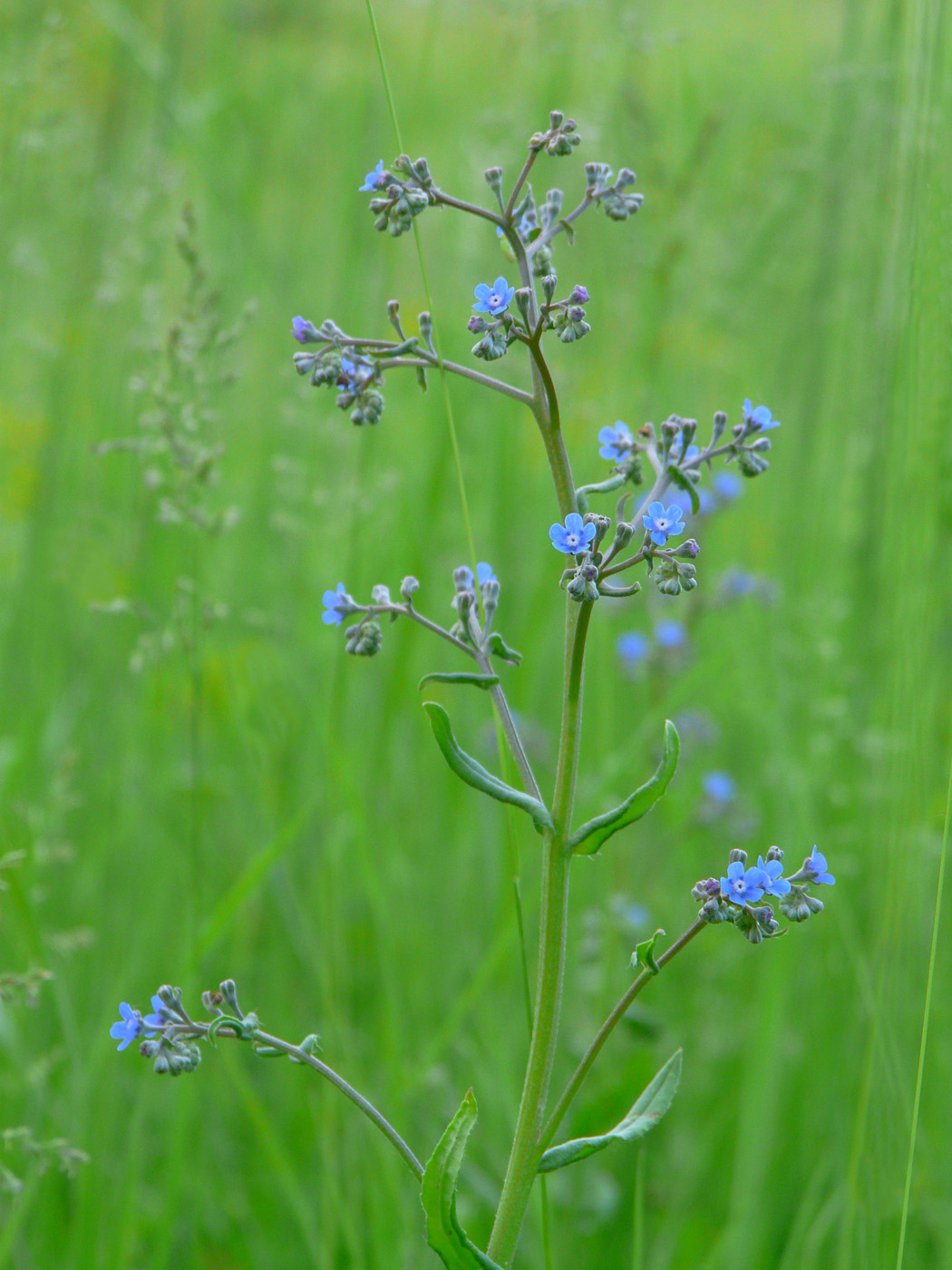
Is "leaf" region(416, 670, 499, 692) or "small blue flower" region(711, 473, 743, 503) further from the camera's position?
"small blue flower" region(711, 473, 743, 503)

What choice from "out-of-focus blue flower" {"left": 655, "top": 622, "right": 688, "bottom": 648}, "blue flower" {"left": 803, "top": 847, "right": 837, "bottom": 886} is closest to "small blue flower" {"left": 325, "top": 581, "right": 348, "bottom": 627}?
"blue flower" {"left": 803, "top": 847, "right": 837, "bottom": 886}

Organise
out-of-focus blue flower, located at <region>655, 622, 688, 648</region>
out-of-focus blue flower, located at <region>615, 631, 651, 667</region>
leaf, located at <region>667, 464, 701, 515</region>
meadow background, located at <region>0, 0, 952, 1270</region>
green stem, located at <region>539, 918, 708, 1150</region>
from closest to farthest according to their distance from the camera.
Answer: green stem, located at <region>539, 918, 708, 1150</region> < leaf, located at <region>667, 464, 701, 515</region> < meadow background, located at <region>0, 0, 952, 1270</region> < out-of-focus blue flower, located at <region>655, 622, 688, 648</region> < out-of-focus blue flower, located at <region>615, 631, 651, 667</region>

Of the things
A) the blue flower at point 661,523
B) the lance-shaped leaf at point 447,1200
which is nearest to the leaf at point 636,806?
the blue flower at point 661,523

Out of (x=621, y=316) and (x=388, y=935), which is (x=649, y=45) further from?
(x=388, y=935)

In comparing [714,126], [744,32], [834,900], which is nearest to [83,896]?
[834,900]

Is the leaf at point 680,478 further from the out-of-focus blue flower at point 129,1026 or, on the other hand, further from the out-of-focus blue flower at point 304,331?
the out-of-focus blue flower at point 129,1026

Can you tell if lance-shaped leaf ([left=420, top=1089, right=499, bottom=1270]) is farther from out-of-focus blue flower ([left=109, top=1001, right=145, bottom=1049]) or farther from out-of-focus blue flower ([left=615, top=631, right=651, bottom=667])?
out-of-focus blue flower ([left=615, top=631, right=651, bottom=667])

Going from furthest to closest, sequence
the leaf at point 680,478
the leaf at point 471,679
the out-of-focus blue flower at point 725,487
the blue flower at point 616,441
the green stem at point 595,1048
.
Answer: the out-of-focus blue flower at point 725,487, the blue flower at point 616,441, the leaf at point 680,478, the leaf at point 471,679, the green stem at point 595,1048
